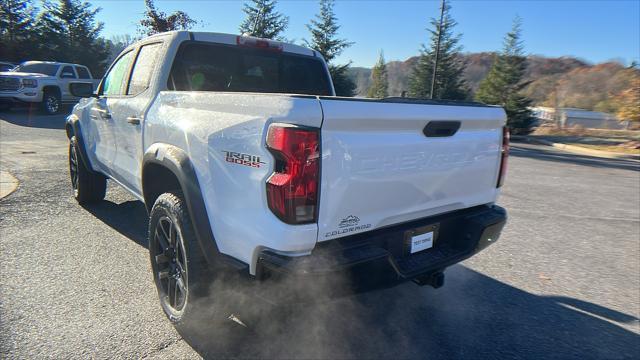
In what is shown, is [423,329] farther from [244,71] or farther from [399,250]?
[244,71]

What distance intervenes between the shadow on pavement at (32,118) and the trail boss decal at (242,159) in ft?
47.9

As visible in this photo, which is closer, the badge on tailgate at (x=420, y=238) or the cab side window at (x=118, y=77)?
the badge on tailgate at (x=420, y=238)

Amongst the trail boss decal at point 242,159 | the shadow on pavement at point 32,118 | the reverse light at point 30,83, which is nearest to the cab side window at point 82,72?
the shadow on pavement at point 32,118

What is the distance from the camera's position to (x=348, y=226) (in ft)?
7.11

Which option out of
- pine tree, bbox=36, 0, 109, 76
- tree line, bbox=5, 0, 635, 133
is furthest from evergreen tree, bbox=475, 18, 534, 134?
pine tree, bbox=36, 0, 109, 76

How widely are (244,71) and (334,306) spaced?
225 centimetres

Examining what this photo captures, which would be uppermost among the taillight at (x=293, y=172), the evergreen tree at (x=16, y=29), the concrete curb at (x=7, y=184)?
the evergreen tree at (x=16, y=29)

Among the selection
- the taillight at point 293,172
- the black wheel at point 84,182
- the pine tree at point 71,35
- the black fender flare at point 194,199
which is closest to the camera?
the taillight at point 293,172

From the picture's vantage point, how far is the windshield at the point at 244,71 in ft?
11.4

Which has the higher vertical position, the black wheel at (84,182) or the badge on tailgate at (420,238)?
the badge on tailgate at (420,238)

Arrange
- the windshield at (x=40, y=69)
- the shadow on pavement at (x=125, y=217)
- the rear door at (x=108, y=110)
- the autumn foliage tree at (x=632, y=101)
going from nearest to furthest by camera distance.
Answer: the rear door at (x=108, y=110) < the shadow on pavement at (x=125, y=217) < the autumn foliage tree at (x=632, y=101) < the windshield at (x=40, y=69)

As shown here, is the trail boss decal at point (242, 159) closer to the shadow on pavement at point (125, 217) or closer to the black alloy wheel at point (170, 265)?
the black alloy wheel at point (170, 265)

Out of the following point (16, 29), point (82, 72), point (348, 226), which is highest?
point (16, 29)

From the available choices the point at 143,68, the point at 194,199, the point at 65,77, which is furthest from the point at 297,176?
the point at 65,77
